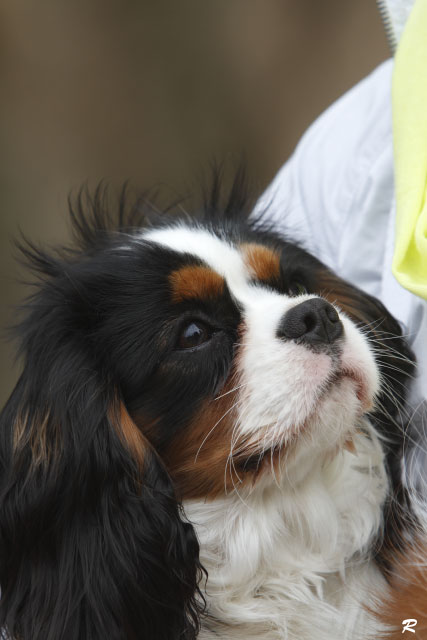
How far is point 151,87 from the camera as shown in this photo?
353 cm

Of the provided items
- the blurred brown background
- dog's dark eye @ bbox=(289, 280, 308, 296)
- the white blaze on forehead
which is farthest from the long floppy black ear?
the blurred brown background

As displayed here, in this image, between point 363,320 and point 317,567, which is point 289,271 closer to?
point 363,320

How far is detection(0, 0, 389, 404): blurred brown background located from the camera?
325cm

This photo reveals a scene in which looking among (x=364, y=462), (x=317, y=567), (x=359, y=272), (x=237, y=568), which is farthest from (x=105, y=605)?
(x=359, y=272)

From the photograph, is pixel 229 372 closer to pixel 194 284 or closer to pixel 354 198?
pixel 194 284

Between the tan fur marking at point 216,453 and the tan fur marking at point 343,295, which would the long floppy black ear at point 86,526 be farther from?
the tan fur marking at point 343,295

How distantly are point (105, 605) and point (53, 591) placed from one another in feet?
0.25

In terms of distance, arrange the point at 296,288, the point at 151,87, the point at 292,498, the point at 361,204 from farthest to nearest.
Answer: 1. the point at 151,87
2. the point at 361,204
3. the point at 296,288
4. the point at 292,498

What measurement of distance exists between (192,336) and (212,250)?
0.17 metres

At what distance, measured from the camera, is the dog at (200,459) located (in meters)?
1.02

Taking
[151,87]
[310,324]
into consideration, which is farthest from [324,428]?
[151,87]

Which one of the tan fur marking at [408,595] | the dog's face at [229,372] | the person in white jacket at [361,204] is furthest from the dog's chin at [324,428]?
the tan fur marking at [408,595]

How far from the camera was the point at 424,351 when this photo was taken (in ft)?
3.68

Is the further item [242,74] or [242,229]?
[242,74]
